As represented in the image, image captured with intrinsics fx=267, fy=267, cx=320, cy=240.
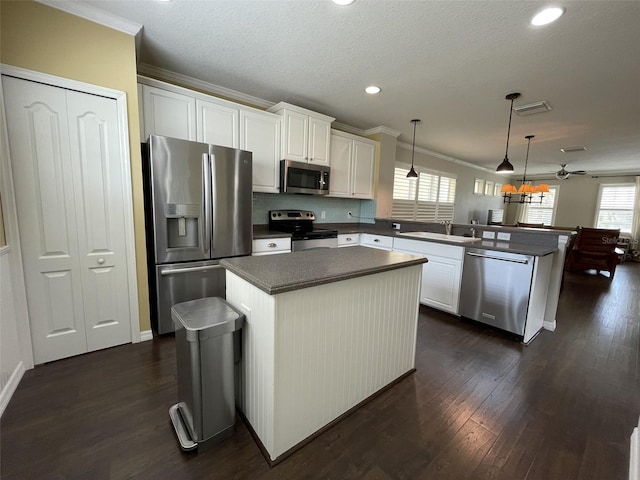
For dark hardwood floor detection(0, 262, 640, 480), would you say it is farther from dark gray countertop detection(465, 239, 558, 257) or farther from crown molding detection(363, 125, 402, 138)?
crown molding detection(363, 125, 402, 138)

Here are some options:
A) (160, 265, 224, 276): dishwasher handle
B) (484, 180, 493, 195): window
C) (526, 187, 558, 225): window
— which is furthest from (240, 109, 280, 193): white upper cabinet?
(526, 187, 558, 225): window

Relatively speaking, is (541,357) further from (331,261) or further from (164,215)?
(164,215)

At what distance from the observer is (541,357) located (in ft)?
7.73

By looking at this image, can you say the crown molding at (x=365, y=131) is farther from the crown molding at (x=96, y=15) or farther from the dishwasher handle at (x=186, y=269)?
the dishwasher handle at (x=186, y=269)

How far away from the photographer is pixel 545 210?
338 inches

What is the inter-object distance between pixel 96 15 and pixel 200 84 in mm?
1103

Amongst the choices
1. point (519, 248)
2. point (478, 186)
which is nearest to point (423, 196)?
point (478, 186)

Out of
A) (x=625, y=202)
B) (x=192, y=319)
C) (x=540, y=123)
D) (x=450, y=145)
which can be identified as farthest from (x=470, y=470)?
(x=625, y=202)

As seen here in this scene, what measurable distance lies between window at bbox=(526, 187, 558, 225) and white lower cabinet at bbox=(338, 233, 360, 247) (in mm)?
7864

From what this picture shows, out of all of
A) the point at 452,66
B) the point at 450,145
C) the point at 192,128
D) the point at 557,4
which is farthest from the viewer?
the point at 450,145

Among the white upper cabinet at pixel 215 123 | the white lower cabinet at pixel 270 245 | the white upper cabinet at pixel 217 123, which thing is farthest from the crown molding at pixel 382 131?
the white lower cabinet at pixel 270 245

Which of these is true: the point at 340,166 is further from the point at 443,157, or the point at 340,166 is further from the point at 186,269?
the point at 443,157

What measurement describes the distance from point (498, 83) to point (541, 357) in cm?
265

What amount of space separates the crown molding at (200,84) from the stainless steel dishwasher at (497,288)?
309 cm
